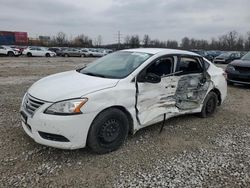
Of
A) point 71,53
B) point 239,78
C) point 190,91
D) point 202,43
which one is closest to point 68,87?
point 190,91

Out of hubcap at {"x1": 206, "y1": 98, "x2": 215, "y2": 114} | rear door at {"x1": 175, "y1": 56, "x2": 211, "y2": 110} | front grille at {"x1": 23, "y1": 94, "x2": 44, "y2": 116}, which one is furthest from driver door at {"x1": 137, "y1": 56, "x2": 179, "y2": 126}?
front grille at {"x1": 23, "y1": 94, "x2": 44, "y2": 116}

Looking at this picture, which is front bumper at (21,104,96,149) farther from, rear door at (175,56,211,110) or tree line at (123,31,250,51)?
tree line at (123,31,250,51)

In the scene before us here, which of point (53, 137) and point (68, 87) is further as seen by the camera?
point (68, 87)

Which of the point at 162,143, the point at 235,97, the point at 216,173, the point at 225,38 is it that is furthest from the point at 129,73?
the point at 225,38

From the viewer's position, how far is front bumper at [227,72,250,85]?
370 inches

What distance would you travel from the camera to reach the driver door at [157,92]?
3.98 meters

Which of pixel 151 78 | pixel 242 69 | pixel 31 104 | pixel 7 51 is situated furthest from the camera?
pixel 7 51

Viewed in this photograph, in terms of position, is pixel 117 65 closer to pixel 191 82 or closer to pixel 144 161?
pixel 191 82

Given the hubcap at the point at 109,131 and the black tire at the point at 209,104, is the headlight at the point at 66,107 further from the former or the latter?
the black tire at the point at 209,104

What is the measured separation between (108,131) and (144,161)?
0.67 m

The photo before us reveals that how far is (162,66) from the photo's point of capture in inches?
177

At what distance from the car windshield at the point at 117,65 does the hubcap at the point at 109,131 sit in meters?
0.76

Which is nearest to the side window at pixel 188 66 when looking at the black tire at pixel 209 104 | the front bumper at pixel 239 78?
the black tire at pixel 209 104

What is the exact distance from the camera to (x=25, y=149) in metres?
3.71
